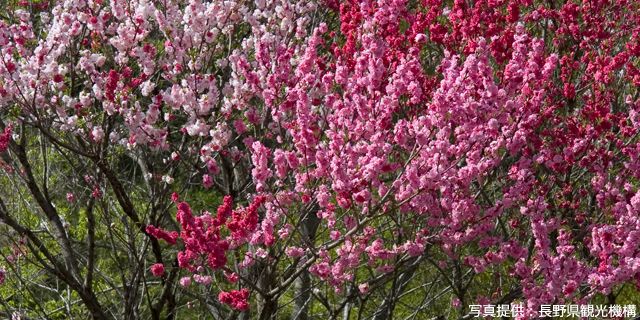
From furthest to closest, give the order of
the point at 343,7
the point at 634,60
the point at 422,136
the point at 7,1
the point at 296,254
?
the point at 7,1 → the point at 634,60 → the point at 343,7 → the point at 296,254 → the point at 422,136

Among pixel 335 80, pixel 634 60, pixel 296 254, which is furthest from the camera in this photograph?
pixel 634 60

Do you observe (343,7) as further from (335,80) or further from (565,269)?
(565,269)

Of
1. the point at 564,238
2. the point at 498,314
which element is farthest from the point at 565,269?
the point at 498,314

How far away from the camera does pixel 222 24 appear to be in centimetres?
550

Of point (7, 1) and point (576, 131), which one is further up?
point (7, 1)

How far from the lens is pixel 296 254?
478 centimetres

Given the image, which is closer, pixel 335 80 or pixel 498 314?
pixel 335 80

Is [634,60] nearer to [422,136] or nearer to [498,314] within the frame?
[498,314]

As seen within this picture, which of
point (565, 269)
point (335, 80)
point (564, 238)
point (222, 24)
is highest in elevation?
point (222, 24)

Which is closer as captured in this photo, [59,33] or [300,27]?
[59,33]

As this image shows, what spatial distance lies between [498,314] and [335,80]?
7.01 ft

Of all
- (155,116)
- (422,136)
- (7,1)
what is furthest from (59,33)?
(7,1)

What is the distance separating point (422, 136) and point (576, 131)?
1864 mm

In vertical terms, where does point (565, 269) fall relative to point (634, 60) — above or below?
below
